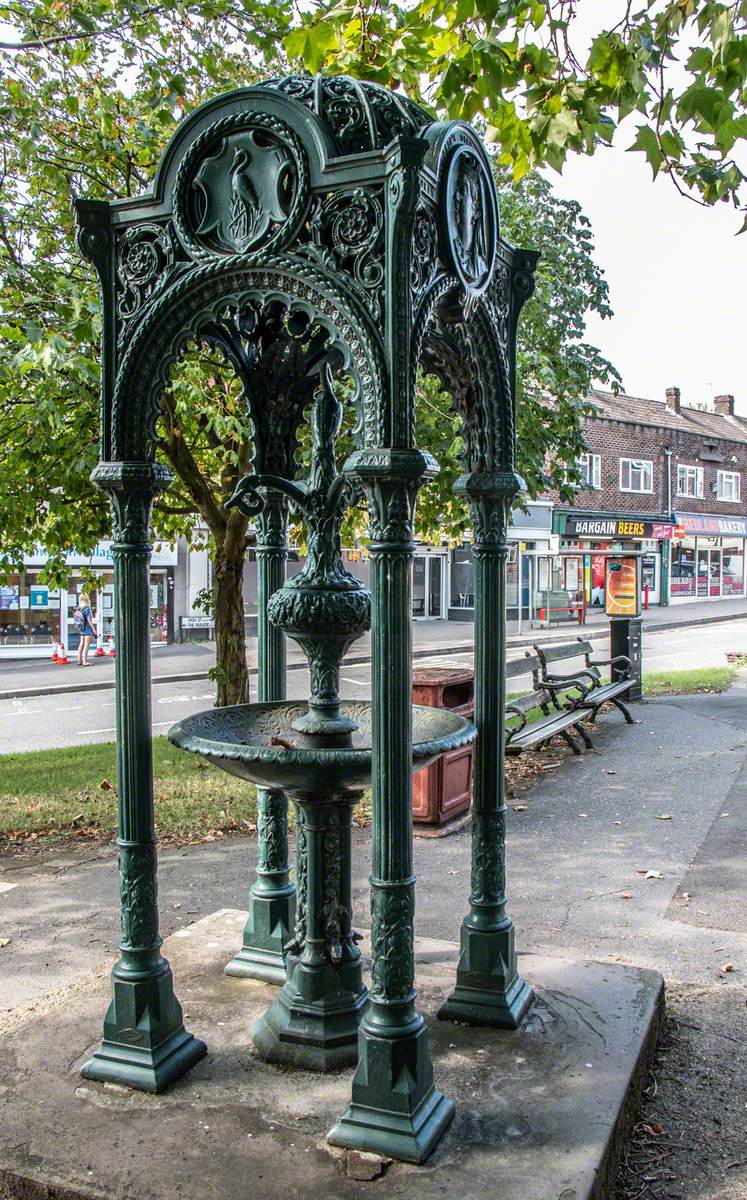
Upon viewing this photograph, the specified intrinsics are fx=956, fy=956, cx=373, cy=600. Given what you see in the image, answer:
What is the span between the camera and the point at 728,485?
46.0 metres

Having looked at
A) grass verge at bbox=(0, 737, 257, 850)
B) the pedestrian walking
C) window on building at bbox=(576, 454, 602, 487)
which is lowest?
grass verge at bbox=(0, 737, 257, 850)

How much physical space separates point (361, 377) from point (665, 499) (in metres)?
40.8

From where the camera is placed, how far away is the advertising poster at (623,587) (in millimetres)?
17672

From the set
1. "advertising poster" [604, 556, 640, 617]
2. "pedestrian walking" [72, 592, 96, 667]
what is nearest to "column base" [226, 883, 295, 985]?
"advertising poster" [604, 556, 640, 617]

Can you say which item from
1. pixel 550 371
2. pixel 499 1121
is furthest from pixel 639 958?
pixel 550 371

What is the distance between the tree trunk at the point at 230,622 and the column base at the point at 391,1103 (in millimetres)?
7590

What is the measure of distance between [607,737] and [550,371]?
4.54 metres

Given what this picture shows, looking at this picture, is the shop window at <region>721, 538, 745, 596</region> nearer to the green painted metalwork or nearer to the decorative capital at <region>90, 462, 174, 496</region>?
the green painted metalwork

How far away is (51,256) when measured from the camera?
9.27 m

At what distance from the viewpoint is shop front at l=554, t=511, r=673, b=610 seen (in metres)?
36.6

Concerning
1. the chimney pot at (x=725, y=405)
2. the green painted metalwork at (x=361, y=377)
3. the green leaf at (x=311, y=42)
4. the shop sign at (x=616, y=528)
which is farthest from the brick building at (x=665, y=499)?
the green painted metalwork at (x=361, y=377)

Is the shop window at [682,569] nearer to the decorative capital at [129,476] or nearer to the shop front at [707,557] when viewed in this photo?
the shop front at [707,557]

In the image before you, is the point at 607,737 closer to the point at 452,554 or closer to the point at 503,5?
the point at 503,5

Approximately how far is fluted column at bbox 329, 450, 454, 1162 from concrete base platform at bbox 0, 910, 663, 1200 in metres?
0.15
